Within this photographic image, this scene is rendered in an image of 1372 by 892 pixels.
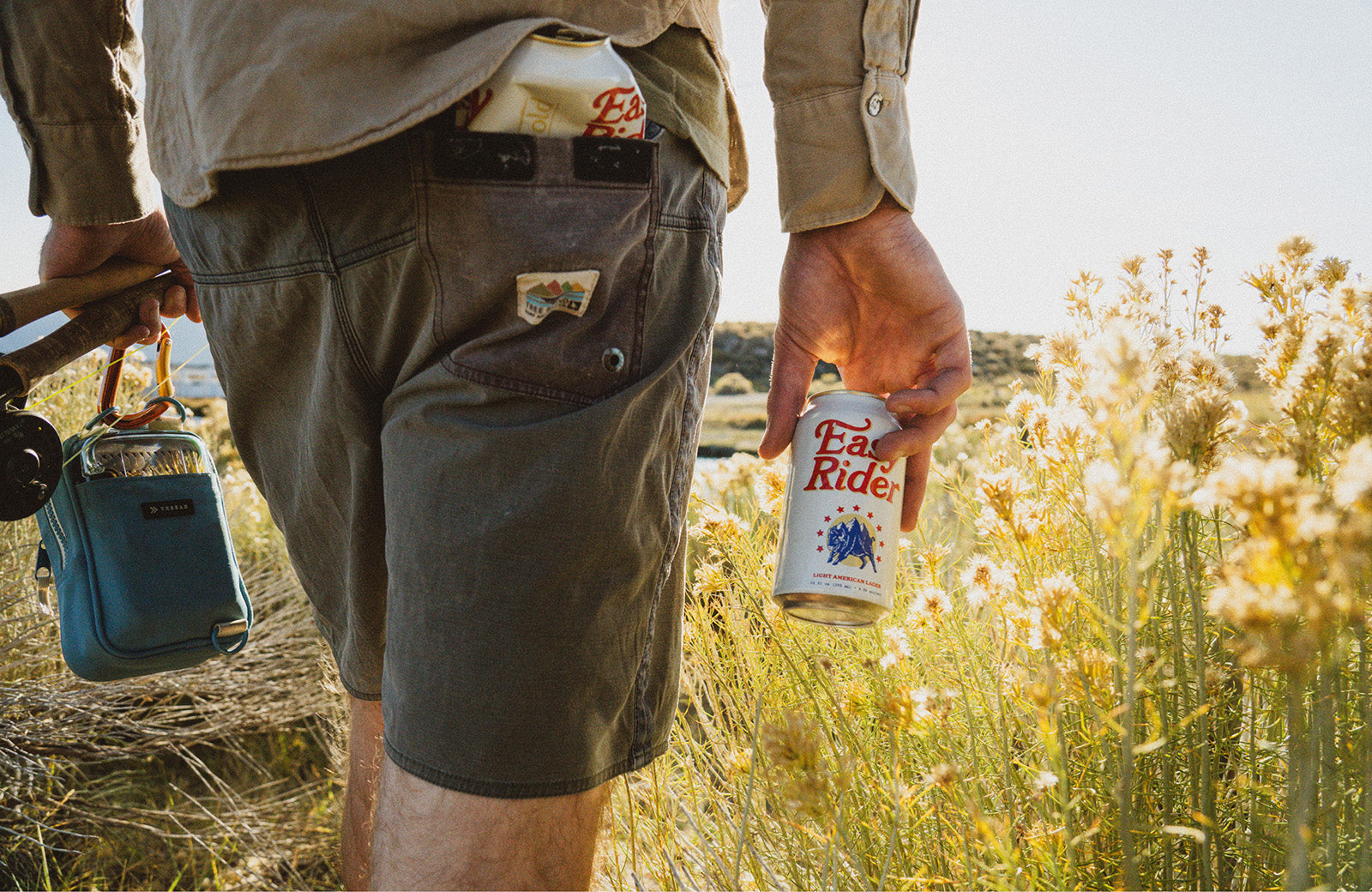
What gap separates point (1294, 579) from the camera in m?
0.44

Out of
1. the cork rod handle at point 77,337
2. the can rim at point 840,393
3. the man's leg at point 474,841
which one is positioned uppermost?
the cork rod handle at point 77,337

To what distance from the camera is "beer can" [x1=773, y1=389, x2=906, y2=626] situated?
1.12 metres

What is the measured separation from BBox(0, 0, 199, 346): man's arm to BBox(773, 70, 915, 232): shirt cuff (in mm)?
987

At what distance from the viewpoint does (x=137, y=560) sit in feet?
4.44

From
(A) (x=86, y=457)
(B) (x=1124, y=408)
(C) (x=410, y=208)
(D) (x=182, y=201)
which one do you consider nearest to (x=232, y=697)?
(A) (x=86, y=457)

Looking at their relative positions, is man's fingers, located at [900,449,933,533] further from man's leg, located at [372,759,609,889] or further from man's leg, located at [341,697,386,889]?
man's leg, located at [341,697,386,889]

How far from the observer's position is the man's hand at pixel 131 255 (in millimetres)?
1368

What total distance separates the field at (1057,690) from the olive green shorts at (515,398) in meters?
0.22

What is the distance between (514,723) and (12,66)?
120 cm

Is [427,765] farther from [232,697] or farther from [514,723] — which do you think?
[232,697]

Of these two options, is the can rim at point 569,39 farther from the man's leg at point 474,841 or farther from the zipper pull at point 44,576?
the zipper pull at point 44,576

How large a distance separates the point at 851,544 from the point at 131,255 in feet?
4.23

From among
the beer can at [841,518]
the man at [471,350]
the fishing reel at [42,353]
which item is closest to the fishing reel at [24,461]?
the fishing reel at [42,353]

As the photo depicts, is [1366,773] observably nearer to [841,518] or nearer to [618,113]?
[841,518]
